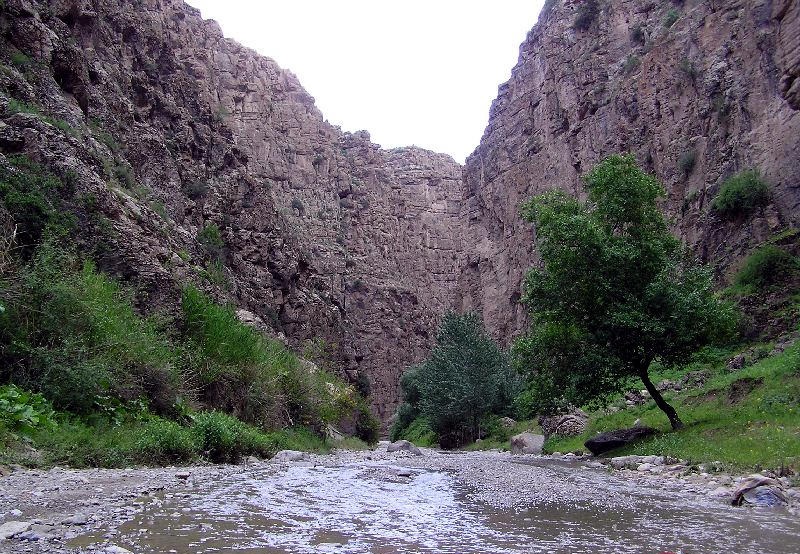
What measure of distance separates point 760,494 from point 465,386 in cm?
3255

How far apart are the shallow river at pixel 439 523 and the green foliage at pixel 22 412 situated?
3672mm

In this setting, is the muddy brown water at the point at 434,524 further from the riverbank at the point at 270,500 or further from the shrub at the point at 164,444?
the shrub at the point at 164,444

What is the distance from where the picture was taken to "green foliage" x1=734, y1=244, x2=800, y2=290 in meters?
23.9

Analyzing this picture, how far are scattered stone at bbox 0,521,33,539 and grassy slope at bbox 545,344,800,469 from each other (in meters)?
10.5

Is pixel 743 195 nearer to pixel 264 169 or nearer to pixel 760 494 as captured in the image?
pixel 760 494

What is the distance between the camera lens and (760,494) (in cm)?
811

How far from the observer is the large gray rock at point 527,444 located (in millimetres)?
27906

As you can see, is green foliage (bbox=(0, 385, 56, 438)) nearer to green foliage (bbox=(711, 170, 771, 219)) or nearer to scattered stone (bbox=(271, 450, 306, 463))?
scattered stone (bbox=(271, 450, 306, 463))

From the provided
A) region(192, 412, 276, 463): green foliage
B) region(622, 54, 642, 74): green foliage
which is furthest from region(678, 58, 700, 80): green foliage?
region(192, 412, 276, 463): green foliage

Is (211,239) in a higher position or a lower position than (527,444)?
higher

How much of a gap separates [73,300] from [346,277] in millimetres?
80201

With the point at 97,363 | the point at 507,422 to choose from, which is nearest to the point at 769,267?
the point at 507,422

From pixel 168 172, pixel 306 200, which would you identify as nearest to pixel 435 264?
pixel 306 200

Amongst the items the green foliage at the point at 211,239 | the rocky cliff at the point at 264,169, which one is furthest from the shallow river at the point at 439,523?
the green foliage at the point at 211,239
